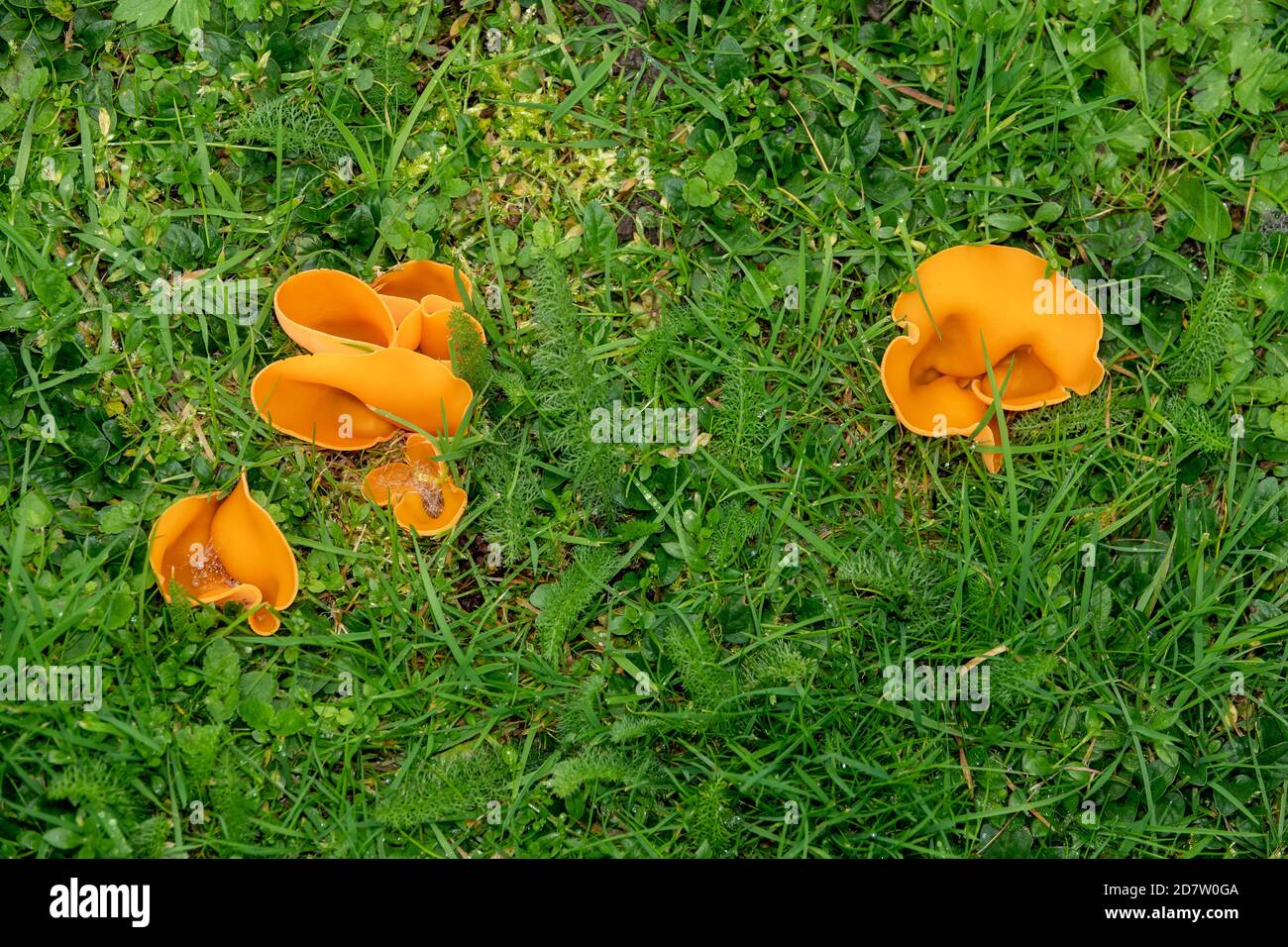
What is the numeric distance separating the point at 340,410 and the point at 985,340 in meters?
2.24

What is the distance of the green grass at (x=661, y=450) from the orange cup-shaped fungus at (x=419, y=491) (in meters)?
0.07

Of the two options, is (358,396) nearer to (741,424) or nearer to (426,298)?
(426,298)

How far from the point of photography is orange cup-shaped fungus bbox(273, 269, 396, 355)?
3.63m

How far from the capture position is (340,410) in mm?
3811

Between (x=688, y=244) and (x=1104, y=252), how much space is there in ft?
5.07

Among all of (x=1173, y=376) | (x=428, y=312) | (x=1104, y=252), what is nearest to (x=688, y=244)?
(x=428, y=312)

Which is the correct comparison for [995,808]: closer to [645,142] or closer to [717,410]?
[717,410]

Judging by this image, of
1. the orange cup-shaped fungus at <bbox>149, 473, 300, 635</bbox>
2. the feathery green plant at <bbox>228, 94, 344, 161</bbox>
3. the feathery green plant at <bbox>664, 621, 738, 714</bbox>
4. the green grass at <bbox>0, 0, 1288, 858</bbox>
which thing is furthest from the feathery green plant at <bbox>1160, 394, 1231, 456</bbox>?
the feathery green plant at <bbox>228, 94, 344, 161</bbox>

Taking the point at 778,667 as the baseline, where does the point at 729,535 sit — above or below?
above

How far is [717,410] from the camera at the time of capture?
13.0ft

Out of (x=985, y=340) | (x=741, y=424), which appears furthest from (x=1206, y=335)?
(x=741, y=424)

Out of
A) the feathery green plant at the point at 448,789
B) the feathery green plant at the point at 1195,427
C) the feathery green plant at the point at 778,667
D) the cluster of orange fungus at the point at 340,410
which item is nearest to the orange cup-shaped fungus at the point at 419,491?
the cluster of orange fungus at the point at 340,410

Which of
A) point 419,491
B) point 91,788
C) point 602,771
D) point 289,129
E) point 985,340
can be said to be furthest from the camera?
point 289,129

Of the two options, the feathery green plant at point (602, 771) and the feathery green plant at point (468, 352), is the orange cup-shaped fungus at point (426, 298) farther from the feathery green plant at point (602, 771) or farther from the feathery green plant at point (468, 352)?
the feathery green plant at point (602, 771)
